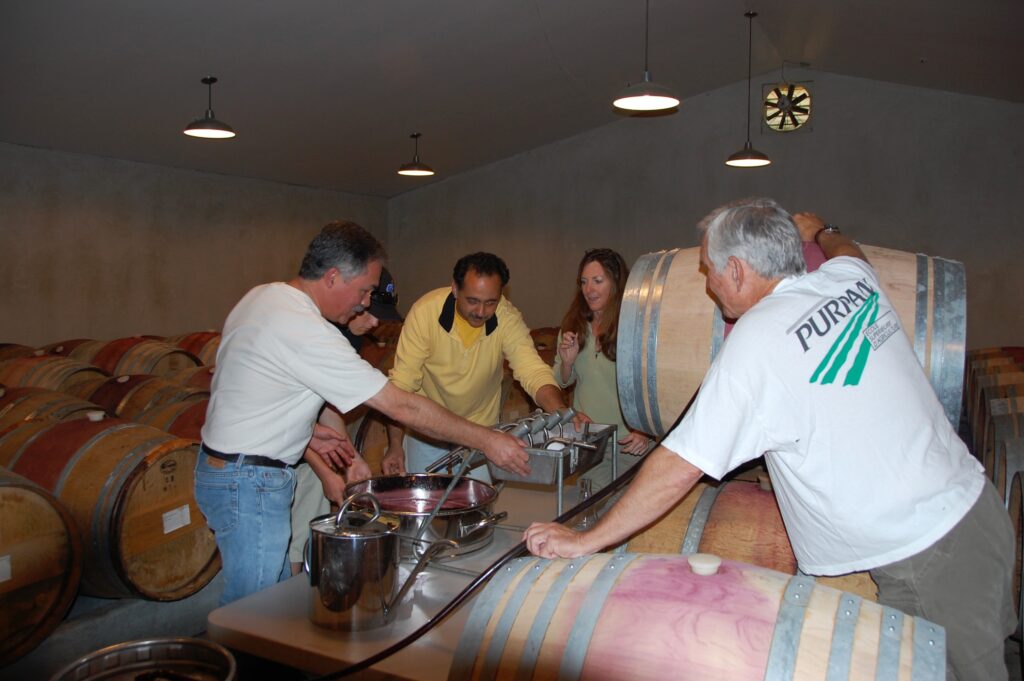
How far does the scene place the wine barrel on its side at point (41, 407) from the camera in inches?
162

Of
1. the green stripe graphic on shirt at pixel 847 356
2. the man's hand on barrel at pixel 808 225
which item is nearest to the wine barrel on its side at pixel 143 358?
the man's hand on barrel at pixel 808 225

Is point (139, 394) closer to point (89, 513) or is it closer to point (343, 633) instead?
point (89, 513)

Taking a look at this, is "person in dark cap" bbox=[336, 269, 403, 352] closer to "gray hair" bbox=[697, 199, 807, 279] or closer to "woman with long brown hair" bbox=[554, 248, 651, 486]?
"woman with long brown hair" bbox=[554, 248, 651, 486]

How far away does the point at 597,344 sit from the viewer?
11.7 ft

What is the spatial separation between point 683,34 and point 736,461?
769 cm

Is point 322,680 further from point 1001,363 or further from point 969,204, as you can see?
point 969,204

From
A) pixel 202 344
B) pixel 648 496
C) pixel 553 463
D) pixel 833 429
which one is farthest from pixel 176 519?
pixel 202 344

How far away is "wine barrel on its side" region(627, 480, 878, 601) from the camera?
221 centimetres

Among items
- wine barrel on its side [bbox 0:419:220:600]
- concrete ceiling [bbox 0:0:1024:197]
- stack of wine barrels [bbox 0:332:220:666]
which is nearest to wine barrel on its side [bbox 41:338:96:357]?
concrete ceiling [bbox 0:0:1024:197]

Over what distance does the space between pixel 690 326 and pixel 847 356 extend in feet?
3.03

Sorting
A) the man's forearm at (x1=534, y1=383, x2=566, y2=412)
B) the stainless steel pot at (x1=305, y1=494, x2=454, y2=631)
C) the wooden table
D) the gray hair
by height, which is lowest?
the wooden table

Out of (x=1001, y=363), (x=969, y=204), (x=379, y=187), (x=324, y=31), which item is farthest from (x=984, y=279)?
(x=379, y=187)

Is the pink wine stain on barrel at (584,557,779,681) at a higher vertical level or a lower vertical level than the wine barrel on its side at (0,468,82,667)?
higher

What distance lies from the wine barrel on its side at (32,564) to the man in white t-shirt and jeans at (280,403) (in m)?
0.93
